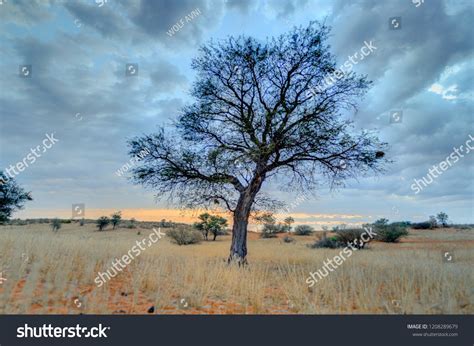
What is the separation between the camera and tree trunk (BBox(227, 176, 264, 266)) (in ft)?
41.9

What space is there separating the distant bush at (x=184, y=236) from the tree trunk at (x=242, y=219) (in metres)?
26.0

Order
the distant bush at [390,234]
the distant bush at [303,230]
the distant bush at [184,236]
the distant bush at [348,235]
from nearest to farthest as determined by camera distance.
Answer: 1. the distant bush at [348,235]
2. the distant bush at [390,234]
3. the distant bush at [184,236]
4. the distant bush at [303,230]

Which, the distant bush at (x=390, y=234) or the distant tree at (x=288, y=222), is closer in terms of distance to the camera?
the distant bush at (x=390, y=234)

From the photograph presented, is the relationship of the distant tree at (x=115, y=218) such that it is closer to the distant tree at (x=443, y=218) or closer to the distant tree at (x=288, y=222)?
the distant tree at (x=288, y=222)

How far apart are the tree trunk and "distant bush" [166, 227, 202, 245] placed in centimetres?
2596

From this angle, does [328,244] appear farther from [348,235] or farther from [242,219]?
[242,219]

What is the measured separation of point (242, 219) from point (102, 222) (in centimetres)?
5733

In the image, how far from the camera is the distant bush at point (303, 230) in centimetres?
5625

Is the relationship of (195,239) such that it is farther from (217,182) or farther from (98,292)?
(98,292)

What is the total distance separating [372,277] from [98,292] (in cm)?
869

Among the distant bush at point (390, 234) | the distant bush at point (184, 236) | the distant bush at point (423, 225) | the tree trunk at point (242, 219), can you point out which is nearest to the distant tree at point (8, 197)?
the distant bush at point (184, 236)

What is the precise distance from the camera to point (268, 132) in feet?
42.1
